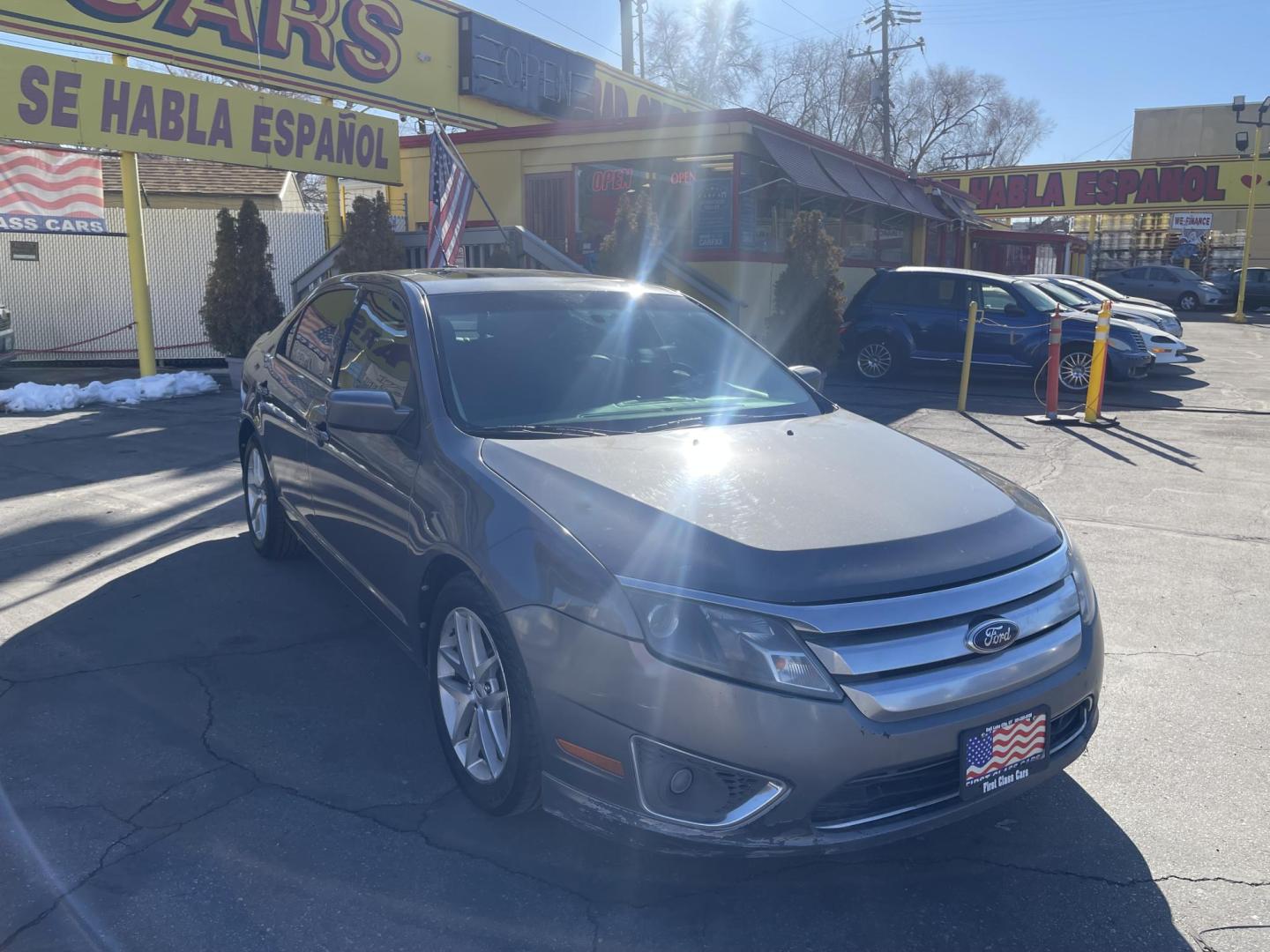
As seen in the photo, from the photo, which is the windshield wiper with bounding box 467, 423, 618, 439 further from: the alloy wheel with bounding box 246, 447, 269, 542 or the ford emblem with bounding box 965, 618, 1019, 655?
the alloy wheel with bounding box 246, 447, 269, 542

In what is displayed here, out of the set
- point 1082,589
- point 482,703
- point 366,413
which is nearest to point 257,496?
point 366,413

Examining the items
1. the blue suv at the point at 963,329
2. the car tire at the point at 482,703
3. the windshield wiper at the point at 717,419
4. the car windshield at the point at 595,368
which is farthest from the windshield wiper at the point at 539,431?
the blue suv at the point at 963,329

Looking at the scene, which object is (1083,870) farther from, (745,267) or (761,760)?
(745,267)

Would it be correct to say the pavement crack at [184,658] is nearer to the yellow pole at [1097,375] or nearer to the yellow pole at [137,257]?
the yellow pole at [1097,375]

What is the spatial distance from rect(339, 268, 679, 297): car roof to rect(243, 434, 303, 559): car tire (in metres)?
1.24

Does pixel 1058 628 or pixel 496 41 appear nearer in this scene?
pixel 1058 628

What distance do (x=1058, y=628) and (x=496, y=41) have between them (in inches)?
676

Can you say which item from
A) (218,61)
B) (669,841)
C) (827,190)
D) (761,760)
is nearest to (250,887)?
(669,841)

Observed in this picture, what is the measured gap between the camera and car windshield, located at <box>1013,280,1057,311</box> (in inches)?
551

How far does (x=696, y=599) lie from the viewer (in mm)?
2676

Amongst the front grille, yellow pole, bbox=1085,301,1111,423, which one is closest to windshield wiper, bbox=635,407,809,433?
the front grille

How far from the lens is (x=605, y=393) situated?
4.06 m

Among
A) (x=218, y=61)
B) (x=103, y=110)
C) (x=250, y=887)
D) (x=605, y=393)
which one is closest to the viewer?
(x=250, y=887)

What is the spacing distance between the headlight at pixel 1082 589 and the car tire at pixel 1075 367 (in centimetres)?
Result: 1103
